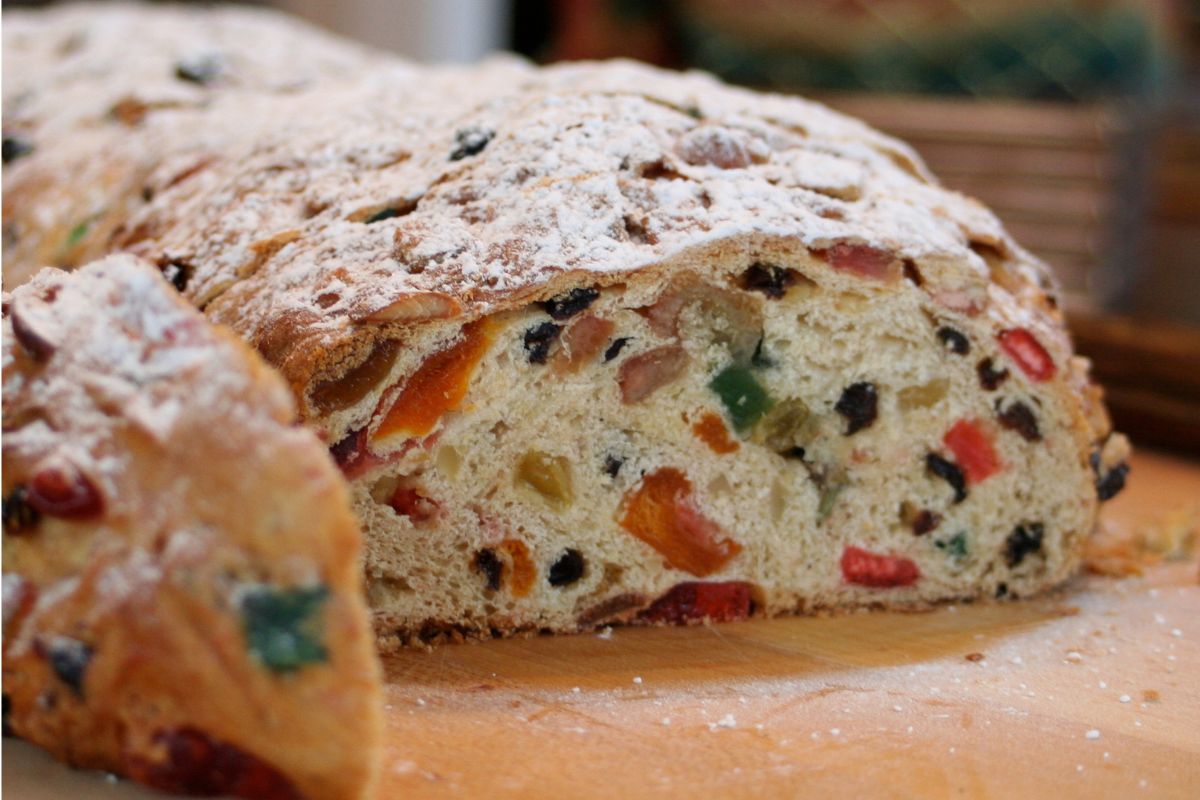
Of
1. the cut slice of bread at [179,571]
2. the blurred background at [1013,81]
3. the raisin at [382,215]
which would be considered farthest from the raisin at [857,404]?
the blurred background at [1013,81]

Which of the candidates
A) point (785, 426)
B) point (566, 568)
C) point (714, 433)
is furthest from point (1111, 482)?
point (566, 568)

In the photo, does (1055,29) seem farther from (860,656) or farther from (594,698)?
(594,698)

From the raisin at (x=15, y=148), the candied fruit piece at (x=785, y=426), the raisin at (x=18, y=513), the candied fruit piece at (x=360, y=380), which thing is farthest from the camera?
the raisin at (x=15, y=148)

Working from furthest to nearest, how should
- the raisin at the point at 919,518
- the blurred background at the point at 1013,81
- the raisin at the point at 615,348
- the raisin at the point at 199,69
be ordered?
the blurred background at the point at 1013,81 → the raisin at the point at 199,69 → the raisin at the point at 919,518 → the raisin at the point at 615,348

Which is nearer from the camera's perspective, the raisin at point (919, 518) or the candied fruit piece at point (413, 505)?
the candied fruit piece at point (413, 505)

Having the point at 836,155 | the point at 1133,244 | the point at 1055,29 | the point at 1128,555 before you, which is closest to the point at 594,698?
the point at 836,155

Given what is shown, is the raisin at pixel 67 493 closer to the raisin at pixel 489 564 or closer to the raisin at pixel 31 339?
the raisin at pixel 31 339

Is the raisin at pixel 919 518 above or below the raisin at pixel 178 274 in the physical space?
below
